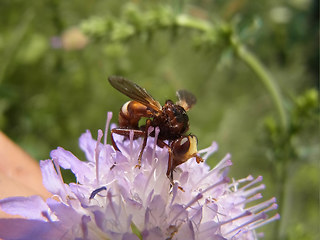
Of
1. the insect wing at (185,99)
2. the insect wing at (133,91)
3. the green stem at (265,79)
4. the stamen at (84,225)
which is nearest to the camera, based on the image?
the stamen at (84,225)

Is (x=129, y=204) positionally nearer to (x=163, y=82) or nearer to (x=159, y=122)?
(x=159, y=122)

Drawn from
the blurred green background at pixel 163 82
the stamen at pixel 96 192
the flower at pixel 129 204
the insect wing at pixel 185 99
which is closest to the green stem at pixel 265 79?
the blurred green background at pixel 163 82

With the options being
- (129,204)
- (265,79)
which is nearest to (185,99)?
(129,204)

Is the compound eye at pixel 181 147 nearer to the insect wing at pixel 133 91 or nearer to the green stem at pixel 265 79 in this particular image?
the insect wing at pixel 133 91

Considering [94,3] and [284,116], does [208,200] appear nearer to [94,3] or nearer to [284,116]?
[284,116]

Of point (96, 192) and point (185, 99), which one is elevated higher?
point (185, 99)

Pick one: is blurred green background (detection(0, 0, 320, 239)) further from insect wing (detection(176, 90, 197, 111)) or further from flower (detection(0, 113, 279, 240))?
flower (detection(0, 113, 279, 240))
